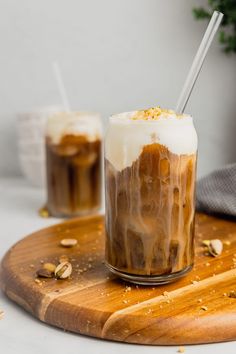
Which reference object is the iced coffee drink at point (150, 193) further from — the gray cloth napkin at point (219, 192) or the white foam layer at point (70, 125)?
the white foam layer at point (70, 125)

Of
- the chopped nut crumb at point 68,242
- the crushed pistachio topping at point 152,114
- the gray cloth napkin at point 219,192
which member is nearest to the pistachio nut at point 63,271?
the chopped nut crumb at point 68,242

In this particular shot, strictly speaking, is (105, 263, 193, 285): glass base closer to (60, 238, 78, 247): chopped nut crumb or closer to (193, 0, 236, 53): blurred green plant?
(60, 238, 78, 247): chopped nut crumb

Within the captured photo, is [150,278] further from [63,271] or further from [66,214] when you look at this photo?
[66,214]

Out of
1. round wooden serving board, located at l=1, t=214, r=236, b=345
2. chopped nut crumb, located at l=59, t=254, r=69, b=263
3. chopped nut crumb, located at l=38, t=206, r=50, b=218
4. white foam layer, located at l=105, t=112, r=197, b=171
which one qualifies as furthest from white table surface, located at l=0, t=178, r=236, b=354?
chopped nut crumb, located at l=38, t=206, r=50, b=218

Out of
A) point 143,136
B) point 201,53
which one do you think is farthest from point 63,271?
point 201,53

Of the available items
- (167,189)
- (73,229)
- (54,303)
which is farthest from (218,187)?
(54,303)
